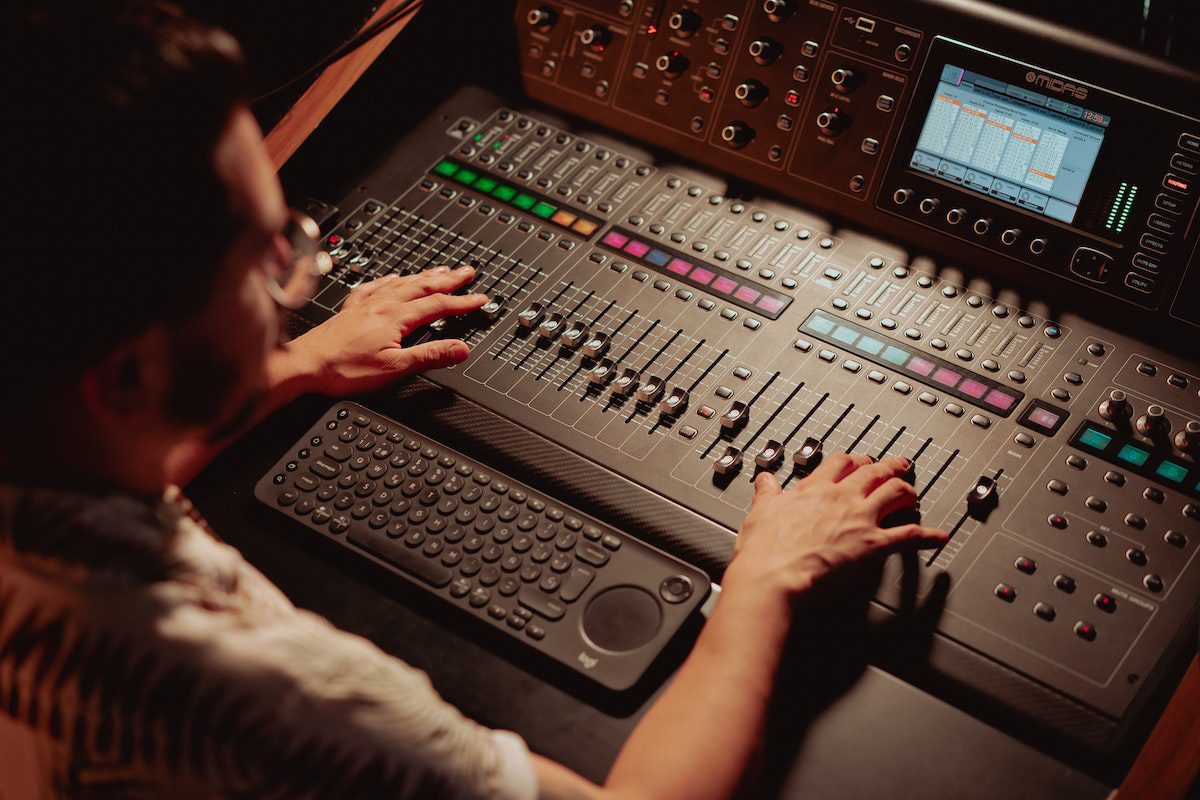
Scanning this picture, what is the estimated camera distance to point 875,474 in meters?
1.20

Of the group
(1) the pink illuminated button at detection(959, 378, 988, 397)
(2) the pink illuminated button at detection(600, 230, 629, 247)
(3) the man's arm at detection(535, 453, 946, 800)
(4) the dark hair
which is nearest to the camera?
(4) the dark hair

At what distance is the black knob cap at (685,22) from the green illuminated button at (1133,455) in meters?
0.87

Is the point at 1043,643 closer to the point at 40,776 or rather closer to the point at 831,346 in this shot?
the point at 831,346

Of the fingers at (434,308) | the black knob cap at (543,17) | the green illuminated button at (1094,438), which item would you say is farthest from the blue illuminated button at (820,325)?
the black knob cap at (543,17)

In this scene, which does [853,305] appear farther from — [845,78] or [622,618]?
[622,618]

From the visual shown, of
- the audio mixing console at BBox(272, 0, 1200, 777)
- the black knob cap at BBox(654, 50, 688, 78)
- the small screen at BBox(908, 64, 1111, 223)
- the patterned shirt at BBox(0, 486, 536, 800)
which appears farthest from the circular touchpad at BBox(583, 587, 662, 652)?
the black knob cap at BBox(654, 50, 688, 78)

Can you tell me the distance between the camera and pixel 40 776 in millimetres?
812

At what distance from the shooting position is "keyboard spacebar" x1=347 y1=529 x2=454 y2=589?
121 centimetres

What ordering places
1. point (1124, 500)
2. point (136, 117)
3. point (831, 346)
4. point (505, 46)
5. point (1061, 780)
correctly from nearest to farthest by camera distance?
1. point (136, 117)
2. point (1061, 780)
3. point (1124, 500)
4. point (831, 346)
5. point (505, 46)

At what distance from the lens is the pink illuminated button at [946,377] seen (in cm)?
135

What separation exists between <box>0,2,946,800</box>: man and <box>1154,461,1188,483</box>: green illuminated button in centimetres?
78

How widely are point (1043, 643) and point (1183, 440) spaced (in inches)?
13.0

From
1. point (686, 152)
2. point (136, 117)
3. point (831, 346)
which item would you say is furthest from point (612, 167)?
point (136, 117)

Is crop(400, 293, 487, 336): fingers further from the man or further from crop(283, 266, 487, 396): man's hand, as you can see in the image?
the man
